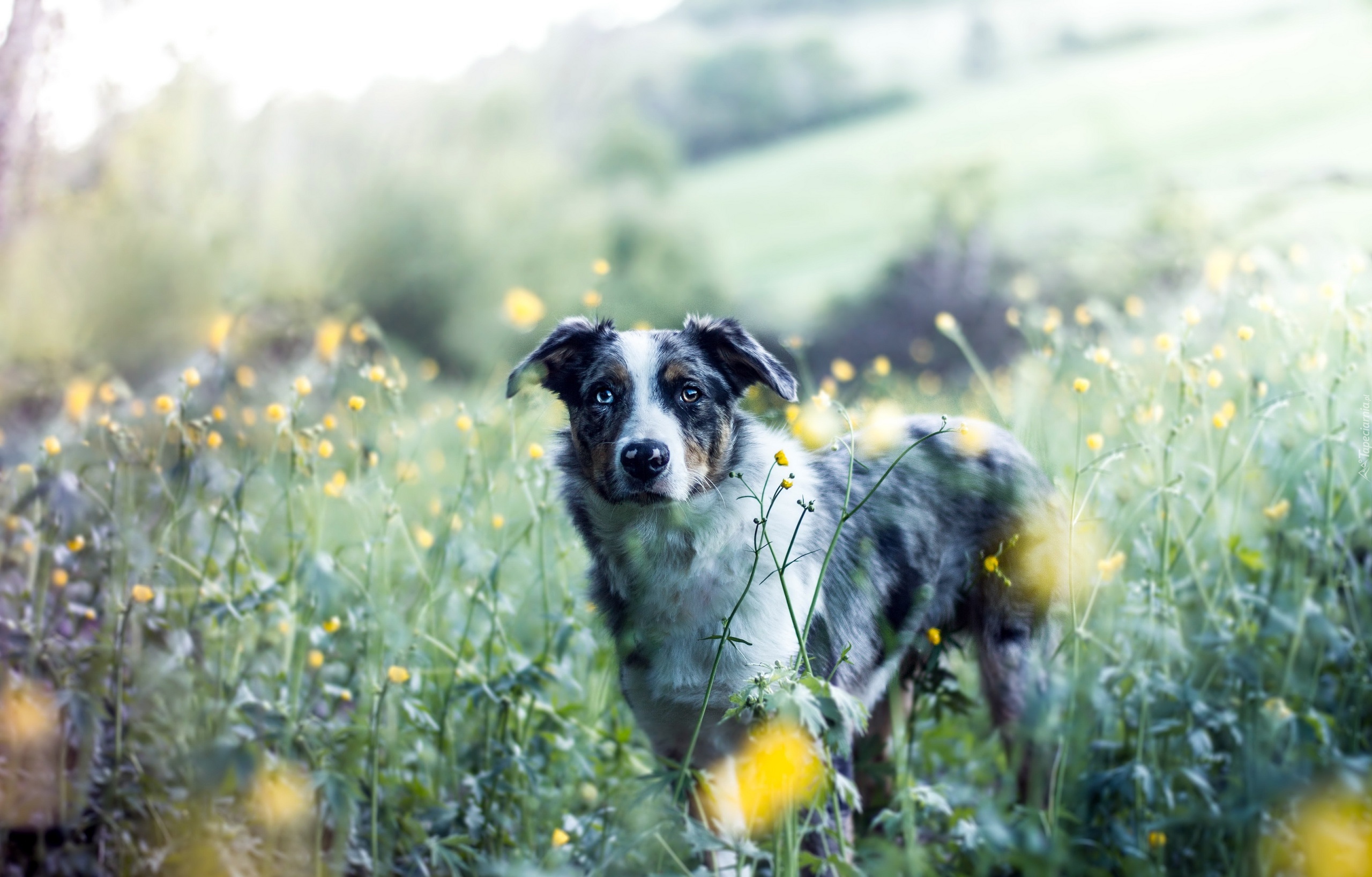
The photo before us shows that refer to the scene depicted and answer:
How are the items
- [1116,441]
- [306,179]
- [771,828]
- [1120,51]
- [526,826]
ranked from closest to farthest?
[771,828], [526,826], [1116,441], [306,179], [1120,51]

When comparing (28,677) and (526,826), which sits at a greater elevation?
(28,677)

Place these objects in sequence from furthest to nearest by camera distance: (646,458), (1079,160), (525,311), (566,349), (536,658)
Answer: (1079,160), (525,311), (536,658), (566,349), (646,458)

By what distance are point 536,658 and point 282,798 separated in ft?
2.53

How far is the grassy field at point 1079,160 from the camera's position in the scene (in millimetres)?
8250

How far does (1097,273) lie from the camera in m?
8.54

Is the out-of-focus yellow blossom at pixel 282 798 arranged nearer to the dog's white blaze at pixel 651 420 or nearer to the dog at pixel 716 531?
the dog at pixel 716 531

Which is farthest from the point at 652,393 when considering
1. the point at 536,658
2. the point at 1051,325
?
the point at 1051,325

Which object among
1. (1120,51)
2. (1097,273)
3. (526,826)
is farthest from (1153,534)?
(1120,51)

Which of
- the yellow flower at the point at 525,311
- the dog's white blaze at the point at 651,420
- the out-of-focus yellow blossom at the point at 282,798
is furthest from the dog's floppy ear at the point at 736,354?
the out-of-focus yellow blossom at the point at 282,798

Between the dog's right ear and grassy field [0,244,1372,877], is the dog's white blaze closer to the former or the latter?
the dog's right ear

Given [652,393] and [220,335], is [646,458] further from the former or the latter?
[220,335]

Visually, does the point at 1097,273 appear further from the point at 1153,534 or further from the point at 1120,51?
the point at 1153,534

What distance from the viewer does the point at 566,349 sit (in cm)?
262

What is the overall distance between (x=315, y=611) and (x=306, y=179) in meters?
6.52
